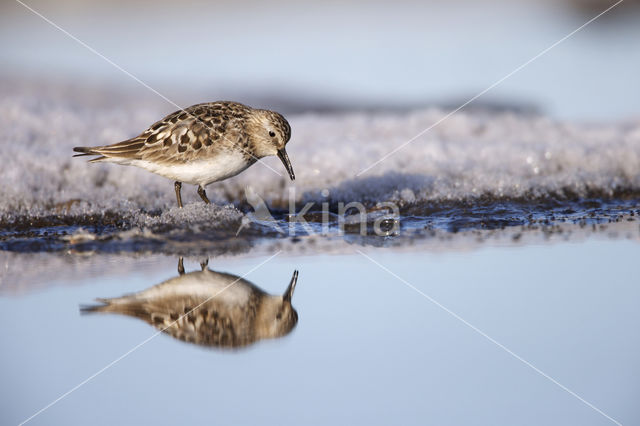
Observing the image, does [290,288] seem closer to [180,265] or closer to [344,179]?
[180,265]

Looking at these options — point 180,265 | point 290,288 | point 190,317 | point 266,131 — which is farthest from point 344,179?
point 190,317

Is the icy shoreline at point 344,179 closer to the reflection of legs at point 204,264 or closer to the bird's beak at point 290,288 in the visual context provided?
the reflection of legs at point 204,264

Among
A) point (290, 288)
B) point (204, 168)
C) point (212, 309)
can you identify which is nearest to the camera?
point (212, 309)

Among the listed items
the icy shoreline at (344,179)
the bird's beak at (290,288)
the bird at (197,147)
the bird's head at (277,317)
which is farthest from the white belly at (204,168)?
the bird's head at (277,317)

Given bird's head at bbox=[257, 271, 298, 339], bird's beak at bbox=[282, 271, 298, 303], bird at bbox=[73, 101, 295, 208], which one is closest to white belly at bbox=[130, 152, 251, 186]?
bird at bbox=[73, 101, 295, 208]

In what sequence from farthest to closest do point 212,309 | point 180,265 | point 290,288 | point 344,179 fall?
point 344,179
point 180,265
point 290,288
point 212,309

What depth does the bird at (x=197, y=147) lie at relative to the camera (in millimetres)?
6715

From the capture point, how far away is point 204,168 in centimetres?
668

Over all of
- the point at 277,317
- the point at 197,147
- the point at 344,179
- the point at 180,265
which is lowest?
the point at 277,317

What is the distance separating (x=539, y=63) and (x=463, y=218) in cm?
971

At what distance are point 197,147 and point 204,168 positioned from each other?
20 centimetres

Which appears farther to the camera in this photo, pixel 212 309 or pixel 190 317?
pixel 212 309

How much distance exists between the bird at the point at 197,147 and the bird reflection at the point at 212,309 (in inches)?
69.6

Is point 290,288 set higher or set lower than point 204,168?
lower
